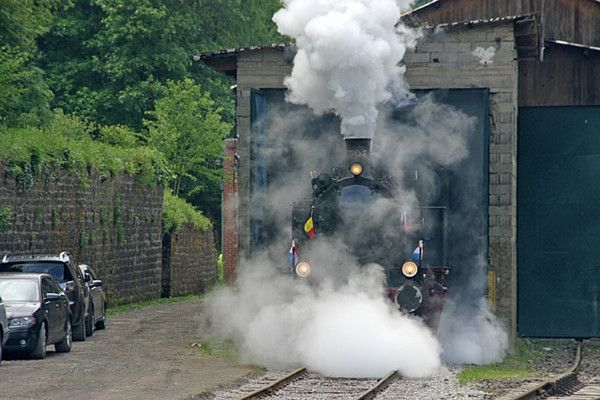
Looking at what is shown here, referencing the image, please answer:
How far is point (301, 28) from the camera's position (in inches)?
886

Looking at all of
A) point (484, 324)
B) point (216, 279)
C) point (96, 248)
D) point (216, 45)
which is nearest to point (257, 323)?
point (484, 324)

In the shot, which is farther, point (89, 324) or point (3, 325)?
point (89, 324)

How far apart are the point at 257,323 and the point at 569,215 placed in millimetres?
7798

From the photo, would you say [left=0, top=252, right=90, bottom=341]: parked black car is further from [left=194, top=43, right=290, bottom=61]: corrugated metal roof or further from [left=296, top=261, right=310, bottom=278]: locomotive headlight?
[left=296, top=261, right=310, bottom=278]: locomotive headlight

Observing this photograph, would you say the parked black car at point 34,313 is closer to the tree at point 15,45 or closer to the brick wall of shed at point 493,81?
the brick wall of shed at point 493,81

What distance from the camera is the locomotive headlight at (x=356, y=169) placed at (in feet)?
65.8

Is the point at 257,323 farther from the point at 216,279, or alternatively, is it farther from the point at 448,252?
the point at 216,279

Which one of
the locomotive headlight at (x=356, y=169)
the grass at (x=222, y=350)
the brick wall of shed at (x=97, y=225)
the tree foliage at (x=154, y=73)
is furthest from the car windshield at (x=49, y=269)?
the tree foliage at (x=154, y=73)

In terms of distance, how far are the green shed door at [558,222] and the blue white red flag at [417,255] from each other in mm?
7625

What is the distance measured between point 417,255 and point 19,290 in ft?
19.2

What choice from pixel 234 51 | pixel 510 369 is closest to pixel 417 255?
pixel 510 369

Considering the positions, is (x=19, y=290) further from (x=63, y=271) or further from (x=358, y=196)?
(x=358, y=196)

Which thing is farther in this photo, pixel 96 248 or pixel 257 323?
pixel 96 248

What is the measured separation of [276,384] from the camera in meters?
17.0
